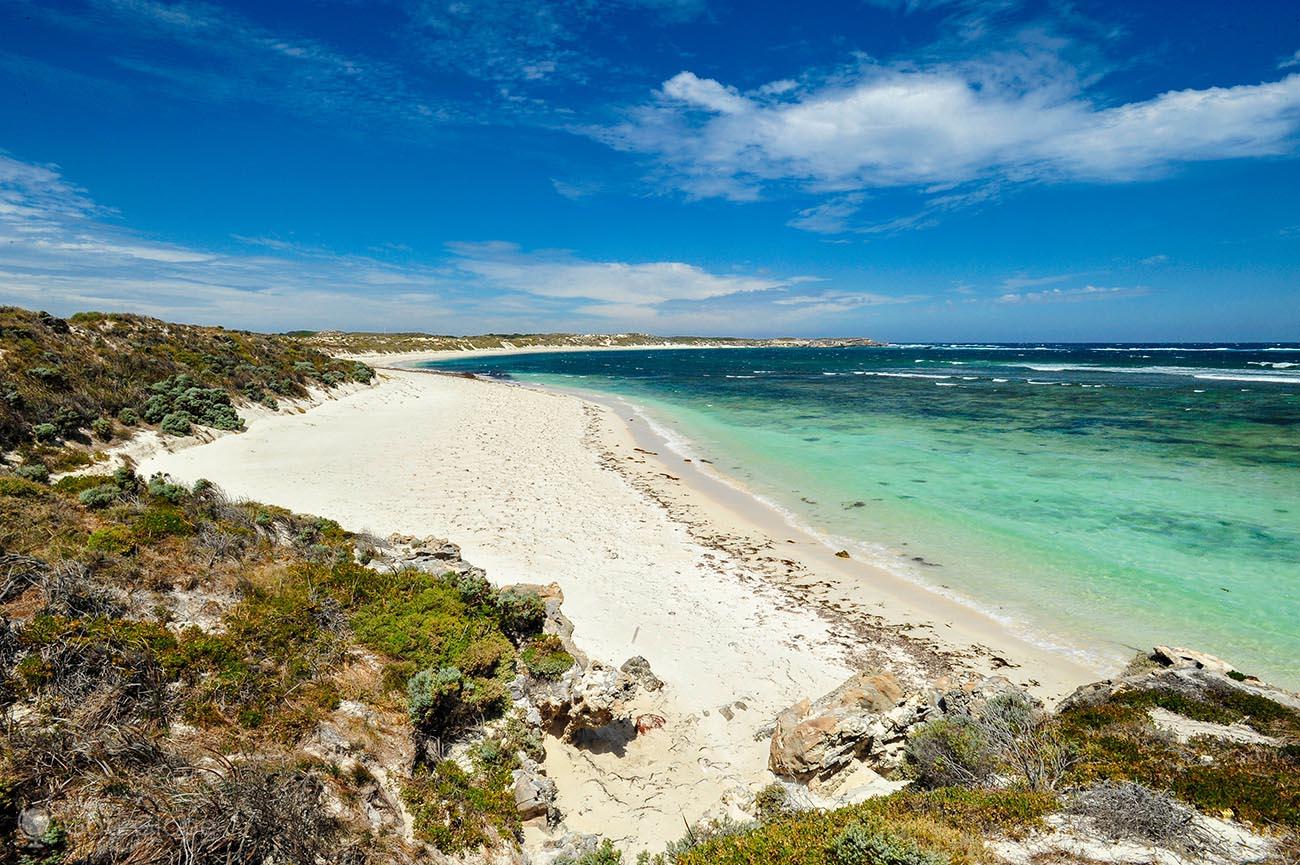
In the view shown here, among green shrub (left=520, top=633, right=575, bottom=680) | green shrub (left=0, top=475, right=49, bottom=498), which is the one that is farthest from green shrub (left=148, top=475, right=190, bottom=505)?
green shrub (left=520, top=633, right=575, bottom=680)

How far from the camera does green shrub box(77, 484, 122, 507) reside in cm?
737

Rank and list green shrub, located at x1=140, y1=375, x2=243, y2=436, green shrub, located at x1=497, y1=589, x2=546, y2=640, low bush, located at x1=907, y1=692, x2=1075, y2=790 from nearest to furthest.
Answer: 1. low bush, located at x1=907, y1=692, x2=1075, y2=790
2. green shrub, located at x1=497, y1=589, x2=546, y2=640
3. green shrub, located at x1=140, y1=375, x2=243, y2=436

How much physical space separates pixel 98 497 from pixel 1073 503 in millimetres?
21999

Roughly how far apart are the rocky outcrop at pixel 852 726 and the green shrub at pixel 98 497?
9278 mm

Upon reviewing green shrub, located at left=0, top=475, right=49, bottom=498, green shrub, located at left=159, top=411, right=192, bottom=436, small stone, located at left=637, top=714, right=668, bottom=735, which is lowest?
small stone, located at left=637, top=714, right=668, bottom=735

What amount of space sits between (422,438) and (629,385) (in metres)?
36.6

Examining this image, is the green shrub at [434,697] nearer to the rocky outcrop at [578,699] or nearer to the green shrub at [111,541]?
the rocky outcrop at [578,699]

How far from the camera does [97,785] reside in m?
3.62

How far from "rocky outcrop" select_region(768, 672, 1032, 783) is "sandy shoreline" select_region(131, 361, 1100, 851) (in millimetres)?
481

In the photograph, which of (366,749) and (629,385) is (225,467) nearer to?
(366,749)

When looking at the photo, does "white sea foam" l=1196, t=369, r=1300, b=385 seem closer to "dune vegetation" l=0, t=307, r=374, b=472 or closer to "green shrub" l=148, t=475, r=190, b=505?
"green shrub" l=148, t=475, r=190, b=505

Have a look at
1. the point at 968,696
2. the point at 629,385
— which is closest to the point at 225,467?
the point at 968,696

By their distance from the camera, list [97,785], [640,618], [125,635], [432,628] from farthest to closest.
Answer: [640,618] < [432,628] < [125,635] < [97,785]

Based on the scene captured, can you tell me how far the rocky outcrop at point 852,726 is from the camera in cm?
591
